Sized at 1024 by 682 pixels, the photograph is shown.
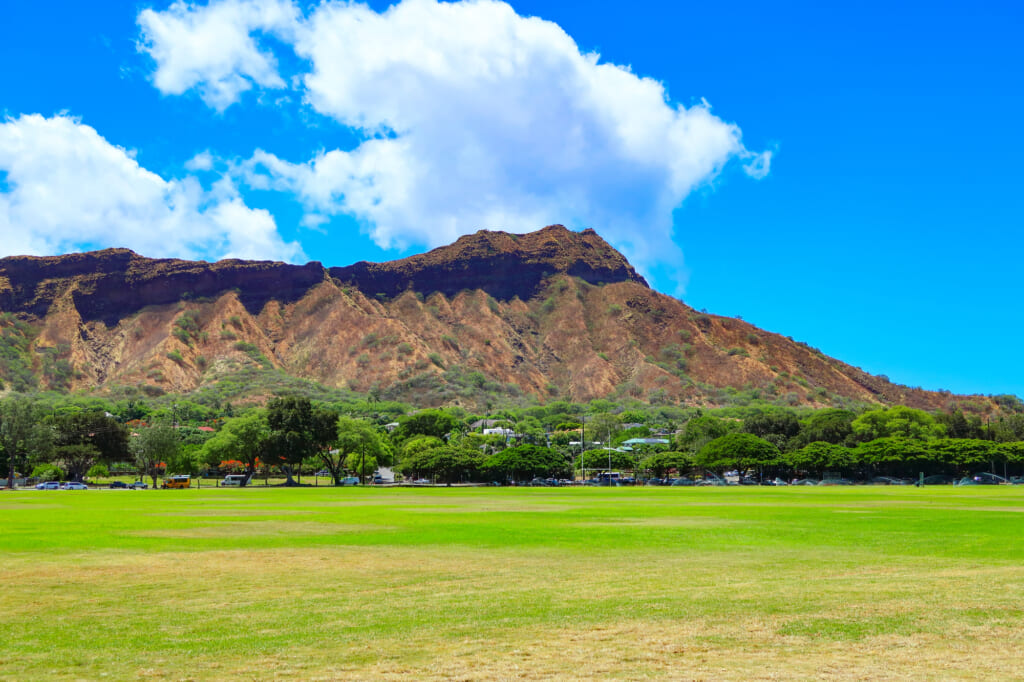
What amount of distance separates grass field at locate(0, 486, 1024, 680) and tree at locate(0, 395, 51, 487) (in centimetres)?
8231

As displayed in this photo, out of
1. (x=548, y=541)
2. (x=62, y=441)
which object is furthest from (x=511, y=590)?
(x=62, y=441)

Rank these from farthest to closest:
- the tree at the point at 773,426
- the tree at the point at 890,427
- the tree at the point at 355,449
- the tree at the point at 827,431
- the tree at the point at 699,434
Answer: the tree at the point at 773,426
the tree at the point at 890,427
the tree at the point at 827,431
the tree at the point at 699,434
the tree at the point at 355,449

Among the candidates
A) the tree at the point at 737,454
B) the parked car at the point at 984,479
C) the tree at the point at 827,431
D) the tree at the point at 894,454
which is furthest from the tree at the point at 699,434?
the parked car at the point at 984,479

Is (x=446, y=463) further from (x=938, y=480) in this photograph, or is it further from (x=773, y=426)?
(x=773, y=426)

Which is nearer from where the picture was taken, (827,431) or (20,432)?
(20,432)

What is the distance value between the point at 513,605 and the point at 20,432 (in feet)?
340

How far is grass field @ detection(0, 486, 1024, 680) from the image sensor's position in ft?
33.9

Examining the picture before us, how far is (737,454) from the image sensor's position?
114562 mm

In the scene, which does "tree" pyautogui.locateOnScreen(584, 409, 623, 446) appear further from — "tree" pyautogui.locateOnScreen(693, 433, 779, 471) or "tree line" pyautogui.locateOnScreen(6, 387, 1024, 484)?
"tree" pyautogui.locateOnScreen(693, 433, 779, 471)

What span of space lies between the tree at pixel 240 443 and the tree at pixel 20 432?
764 inches

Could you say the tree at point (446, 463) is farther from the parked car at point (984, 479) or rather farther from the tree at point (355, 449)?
the parked car at point (984, 479)

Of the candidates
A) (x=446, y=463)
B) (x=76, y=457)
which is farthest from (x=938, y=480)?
(x=76, y=457)

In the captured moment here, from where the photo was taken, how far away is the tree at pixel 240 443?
362 ft

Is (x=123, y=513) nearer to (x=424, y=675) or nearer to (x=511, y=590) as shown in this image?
(x=511, y=590)
